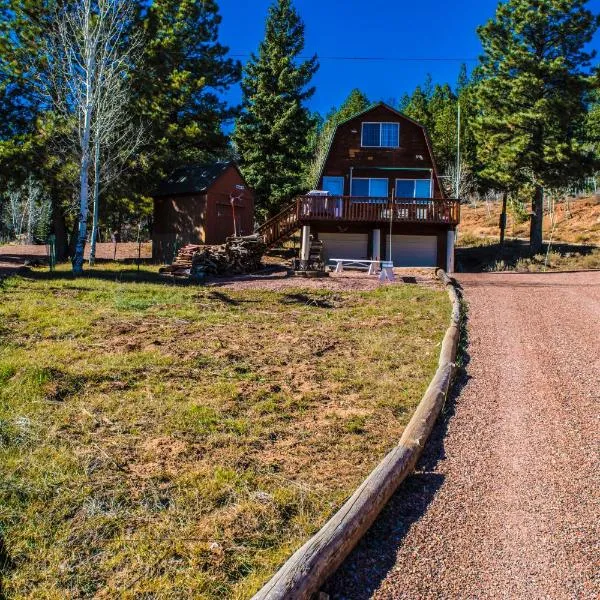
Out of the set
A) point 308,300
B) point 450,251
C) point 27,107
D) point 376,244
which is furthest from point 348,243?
point 27,107

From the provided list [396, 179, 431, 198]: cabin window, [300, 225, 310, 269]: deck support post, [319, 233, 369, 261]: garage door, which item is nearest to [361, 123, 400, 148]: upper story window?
[396, 179, 431, 198]: cabin window

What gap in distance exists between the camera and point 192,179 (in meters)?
26.6

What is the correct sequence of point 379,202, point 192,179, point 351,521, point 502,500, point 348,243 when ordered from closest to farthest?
1. point 351,521
2. point 502,500
3. point 379,202
4. point 348,243
5. point 192,179

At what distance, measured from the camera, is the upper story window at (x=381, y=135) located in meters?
24.7

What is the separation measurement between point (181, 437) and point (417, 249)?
779 inches

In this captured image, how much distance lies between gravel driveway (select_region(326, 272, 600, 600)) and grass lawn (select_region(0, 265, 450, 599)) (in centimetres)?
51

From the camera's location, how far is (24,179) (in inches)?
926

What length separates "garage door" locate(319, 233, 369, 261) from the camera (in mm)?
24016

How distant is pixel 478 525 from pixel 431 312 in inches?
275

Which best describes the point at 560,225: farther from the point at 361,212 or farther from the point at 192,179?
the point at 192,179

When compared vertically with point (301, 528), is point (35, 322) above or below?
above

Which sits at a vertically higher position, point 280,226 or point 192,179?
point 192,179

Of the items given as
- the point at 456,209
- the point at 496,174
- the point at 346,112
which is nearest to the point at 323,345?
the point at 456,209

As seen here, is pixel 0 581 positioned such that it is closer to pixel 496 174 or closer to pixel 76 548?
pixel 76 548
